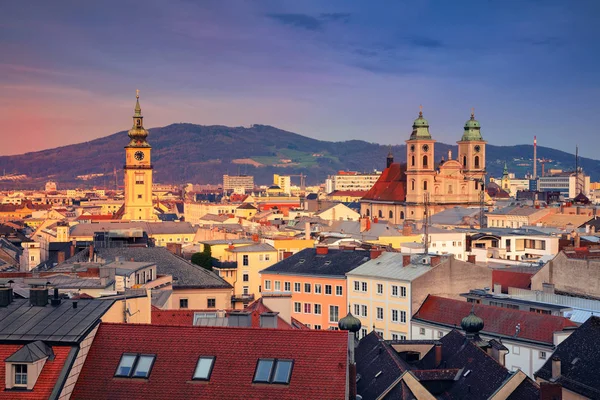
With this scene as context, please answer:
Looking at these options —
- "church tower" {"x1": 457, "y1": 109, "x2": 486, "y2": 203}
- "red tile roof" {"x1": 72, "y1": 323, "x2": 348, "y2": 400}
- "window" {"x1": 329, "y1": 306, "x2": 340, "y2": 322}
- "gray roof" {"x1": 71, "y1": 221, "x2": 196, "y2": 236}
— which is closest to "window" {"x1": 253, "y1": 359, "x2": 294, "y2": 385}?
"red tile roof" {"x1": 72, "y1": 323, "x2": 348, "y2": 400}

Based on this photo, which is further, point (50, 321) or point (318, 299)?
point (318, 299)

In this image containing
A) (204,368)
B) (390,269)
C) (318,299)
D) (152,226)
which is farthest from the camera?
(152,226)

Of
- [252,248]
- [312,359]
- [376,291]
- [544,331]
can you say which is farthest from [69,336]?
[252,248]

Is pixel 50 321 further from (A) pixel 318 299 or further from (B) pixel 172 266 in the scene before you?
(A) pixel 318 299

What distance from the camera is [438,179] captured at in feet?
544

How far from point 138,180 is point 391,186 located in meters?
42.3

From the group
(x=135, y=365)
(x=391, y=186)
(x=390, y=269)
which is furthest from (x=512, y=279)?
(x=391, y=186)

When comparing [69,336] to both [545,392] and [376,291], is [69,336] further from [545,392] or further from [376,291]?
[376,291]

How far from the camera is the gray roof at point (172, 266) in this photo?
61844 mm

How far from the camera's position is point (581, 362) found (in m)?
39.1

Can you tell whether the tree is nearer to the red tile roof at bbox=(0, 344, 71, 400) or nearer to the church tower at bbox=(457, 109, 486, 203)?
the red tile roof at bbox=(0, 344, 71, 400)

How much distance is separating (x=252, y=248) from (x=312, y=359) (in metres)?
61.2

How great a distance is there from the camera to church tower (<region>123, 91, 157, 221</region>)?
17900 cm

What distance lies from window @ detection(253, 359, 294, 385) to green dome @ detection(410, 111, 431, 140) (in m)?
146
